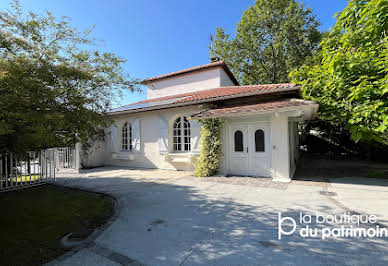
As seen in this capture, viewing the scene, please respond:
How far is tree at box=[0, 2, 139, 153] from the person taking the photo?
2898 mm

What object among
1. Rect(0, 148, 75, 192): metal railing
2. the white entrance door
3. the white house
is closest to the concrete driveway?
the white entrance door

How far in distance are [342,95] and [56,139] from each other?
29.0 ft

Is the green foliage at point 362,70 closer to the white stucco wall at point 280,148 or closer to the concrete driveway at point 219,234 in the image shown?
the white stucco wall at point 280,148

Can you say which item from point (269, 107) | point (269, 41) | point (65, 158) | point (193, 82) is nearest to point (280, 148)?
point (269, 107)

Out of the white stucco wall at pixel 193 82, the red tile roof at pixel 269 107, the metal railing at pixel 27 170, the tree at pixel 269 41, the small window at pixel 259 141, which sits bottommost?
the metal railing at pixel 27 170

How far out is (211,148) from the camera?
817 centimetres

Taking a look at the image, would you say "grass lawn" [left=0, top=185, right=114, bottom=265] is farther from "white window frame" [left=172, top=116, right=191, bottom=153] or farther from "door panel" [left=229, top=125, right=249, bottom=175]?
"door panel" [left=229, top=125, right=249, bottom=175]

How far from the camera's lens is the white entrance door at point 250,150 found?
7.56 meters

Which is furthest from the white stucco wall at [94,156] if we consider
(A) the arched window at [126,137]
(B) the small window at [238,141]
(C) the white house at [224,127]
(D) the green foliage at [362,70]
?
(D) the green foliage at [362,70]

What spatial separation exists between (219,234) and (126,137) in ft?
34.6

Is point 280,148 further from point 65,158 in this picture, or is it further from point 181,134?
point 65,158

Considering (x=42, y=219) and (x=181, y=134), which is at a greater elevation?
(x=181, y=134)

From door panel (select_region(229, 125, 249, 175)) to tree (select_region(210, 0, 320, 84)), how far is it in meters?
16.1

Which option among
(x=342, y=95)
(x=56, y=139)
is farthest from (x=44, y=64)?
(x=342, y=95)
